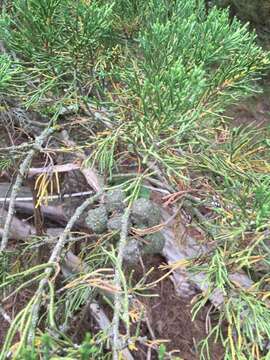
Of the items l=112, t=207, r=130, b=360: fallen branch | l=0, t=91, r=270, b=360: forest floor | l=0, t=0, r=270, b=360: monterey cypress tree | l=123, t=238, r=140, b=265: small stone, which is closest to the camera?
l=112, t=207, r=130, b=360: fallen branch

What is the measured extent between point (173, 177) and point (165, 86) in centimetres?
22

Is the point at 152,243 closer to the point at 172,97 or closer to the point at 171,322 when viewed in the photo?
the point at 172,97

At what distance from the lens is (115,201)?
806 mm

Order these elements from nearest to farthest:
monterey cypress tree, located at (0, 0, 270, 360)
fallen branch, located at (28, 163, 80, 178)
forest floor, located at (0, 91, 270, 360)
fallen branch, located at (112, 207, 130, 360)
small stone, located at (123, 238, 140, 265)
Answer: fallen branch, located at (112, 207, 130, 360) < monterey cypress tree, located at (0, 0, 270, 360) < small stone, located at (123, 238, 140, 265) < fallen branch, located at (28, 163, 80, 178) < forest floor, located at (0, 91, 270, 360)

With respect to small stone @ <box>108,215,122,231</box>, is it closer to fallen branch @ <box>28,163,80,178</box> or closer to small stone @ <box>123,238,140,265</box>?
small stone @ <box>123,238,140,265</box>

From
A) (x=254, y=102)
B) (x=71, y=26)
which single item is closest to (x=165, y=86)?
(x=71, y=26)

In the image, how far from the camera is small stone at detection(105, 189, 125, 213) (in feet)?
2.65

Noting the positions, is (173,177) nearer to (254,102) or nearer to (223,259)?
(223,259)

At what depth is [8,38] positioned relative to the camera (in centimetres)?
74

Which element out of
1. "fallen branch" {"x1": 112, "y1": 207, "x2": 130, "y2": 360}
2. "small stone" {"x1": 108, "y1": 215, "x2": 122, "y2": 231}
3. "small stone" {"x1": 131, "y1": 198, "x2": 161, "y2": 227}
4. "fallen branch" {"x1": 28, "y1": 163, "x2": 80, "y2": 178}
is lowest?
"fallen branch" {"x1": 28, "y1": 163, "x2": 80, "y2": 178}

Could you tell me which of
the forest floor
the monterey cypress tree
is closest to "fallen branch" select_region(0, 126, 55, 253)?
the monterey cypress tree

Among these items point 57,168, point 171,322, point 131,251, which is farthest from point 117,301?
point 171,322

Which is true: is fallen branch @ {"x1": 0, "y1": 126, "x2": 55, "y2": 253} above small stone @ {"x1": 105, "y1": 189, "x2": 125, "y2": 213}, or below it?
below

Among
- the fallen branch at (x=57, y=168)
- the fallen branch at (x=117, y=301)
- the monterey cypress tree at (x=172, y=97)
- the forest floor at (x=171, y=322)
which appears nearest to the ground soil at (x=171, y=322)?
the forest floor at (x=171, y=322)
